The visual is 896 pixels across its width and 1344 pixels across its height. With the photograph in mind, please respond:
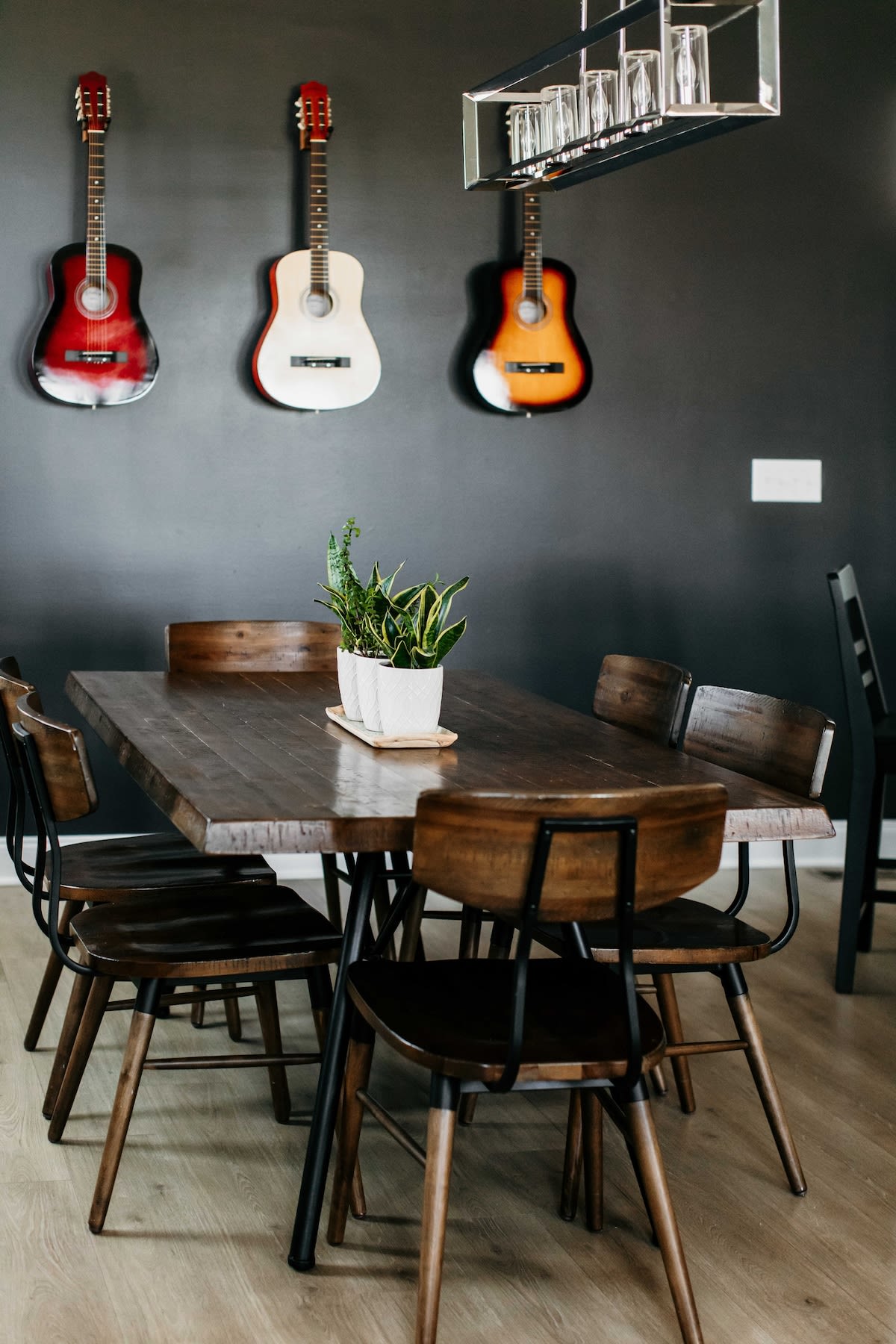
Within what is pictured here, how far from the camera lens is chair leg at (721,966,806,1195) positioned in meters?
2.30

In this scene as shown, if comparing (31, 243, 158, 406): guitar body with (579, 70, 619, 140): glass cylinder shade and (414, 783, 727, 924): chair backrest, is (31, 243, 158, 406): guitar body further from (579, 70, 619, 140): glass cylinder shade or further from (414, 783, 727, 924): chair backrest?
(414, 783, 727, 924): chair backrest

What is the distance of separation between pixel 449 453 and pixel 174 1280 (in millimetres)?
2724

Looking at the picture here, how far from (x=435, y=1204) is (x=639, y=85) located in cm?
167

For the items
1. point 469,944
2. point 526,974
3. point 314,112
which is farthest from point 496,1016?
point 314,112

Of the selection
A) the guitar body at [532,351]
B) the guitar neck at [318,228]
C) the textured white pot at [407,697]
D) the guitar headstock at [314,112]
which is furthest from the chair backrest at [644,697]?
the guitar headstock at [314,112]

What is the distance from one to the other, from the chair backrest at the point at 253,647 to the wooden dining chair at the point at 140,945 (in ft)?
3.47

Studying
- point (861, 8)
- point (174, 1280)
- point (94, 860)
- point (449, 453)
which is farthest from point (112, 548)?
point (861, 8)

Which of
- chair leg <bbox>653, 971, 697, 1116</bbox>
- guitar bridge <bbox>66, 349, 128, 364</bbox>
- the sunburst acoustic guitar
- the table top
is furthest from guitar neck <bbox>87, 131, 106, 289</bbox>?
chair leg <bbox>653, 971, 697, 1116</bbox>

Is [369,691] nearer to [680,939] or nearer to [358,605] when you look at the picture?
[358,605]

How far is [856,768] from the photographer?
3334mm

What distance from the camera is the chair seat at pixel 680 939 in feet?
7.27

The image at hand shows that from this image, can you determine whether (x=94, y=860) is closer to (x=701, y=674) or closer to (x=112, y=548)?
(x=112, y=548)

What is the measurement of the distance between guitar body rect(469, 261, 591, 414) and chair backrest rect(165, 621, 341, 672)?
1.10 meters

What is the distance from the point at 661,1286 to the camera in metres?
2.05
